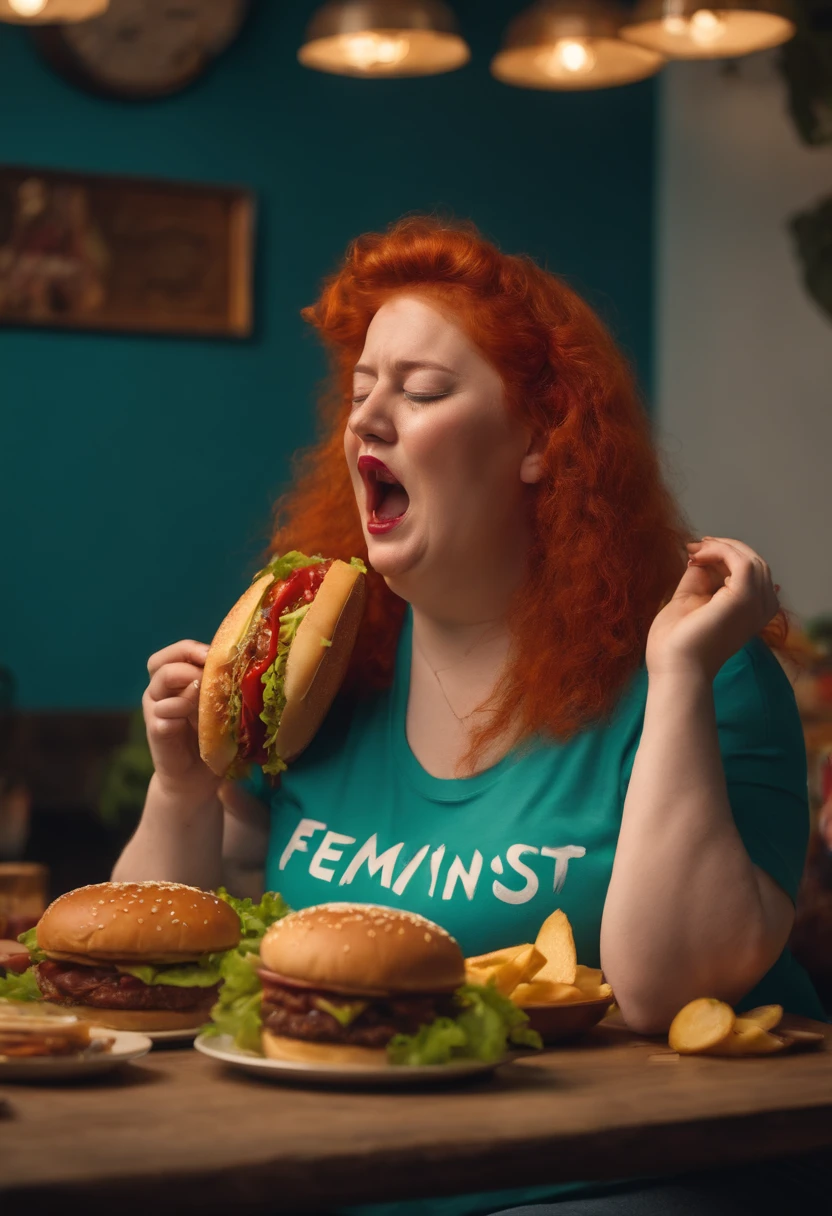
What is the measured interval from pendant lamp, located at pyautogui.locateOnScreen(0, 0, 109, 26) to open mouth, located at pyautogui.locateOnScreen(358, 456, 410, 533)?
143 centimetres

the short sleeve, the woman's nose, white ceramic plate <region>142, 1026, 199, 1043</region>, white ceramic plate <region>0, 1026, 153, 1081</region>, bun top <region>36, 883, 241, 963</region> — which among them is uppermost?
the woman's nose

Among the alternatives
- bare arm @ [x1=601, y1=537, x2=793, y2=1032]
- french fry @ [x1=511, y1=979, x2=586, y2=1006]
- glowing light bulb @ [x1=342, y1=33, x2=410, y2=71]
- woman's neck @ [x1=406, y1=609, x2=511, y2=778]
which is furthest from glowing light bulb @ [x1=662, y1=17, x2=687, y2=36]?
french fry @ [x1=511, y1=979, x2=586, y2=1006]

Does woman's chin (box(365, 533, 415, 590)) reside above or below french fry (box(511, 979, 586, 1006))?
above

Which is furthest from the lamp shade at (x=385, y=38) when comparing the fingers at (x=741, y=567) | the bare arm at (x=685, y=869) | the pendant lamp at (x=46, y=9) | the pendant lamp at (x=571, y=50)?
the bare arm at (x=685, y=869)

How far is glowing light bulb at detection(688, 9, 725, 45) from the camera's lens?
10.1 ft

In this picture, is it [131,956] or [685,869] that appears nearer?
[131,956]

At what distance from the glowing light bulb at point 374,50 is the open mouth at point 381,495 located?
5.82ft

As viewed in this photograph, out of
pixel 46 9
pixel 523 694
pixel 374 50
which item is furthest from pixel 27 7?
pixel 523 694

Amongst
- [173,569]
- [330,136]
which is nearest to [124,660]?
[173,569]

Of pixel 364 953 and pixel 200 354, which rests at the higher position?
pixel 200 354

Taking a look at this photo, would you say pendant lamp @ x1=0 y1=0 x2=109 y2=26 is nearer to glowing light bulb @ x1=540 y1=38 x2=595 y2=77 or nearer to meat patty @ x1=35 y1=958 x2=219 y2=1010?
glowing light bulb @ x1=540 y1=38 x2=595 y2=77

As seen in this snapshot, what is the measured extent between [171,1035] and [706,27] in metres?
2.54

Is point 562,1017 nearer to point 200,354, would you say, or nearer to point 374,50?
point 374,50

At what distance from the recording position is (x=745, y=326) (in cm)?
507
